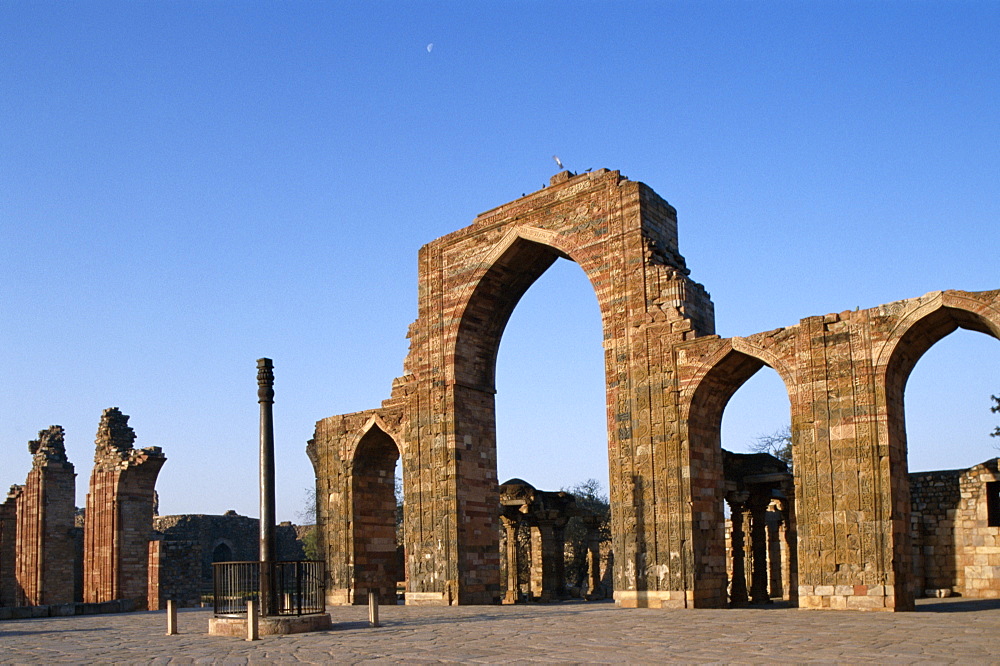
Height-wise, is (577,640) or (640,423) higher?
(640,423)

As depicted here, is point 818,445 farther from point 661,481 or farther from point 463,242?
point 463,242

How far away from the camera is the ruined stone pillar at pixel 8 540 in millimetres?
31109

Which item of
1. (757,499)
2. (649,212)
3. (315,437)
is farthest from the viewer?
(315,437)

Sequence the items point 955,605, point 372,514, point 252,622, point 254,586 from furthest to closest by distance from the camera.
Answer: point 372,514, point 955,605, point 254,586, point 252,622

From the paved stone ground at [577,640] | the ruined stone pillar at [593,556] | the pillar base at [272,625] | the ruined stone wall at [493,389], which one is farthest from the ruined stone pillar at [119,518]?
the pillar base at [272,625]

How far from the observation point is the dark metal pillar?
1194 centimetres

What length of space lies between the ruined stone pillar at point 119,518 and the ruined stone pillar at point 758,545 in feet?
49.0

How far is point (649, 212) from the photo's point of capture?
58.6 feet

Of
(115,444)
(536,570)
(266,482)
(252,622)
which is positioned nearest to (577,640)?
(252,622)

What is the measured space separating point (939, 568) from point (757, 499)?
3.58 m

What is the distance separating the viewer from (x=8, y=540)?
31.5 meters

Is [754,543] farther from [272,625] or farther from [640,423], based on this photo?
[272,625]

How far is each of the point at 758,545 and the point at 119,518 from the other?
629 inches

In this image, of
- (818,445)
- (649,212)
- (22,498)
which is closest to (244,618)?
(818,445)
